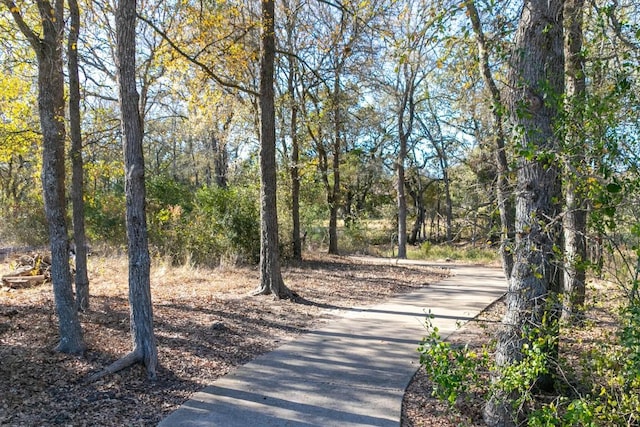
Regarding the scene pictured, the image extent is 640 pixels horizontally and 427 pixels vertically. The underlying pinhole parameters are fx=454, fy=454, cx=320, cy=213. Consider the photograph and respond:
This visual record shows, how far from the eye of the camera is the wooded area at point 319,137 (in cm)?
363

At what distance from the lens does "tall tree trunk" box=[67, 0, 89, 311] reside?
6559 millimetres

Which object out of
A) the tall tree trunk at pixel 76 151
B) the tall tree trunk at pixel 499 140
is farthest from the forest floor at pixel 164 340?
the tall tree trunk at pixel 499 140

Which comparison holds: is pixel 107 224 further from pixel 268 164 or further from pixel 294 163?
pixel 268 164

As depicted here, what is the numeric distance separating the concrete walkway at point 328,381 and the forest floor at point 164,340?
9.4 inches

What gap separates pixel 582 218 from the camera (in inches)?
244

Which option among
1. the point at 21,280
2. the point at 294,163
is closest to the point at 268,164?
the point at 21,280

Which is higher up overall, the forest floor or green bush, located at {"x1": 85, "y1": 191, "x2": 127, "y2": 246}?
green bush, located at {"x1": 85, "y1": 191, "x2": 127, "y2": 246}

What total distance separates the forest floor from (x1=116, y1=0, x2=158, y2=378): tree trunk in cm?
43

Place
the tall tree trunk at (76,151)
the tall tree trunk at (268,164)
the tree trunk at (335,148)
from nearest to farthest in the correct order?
the tall tree trunk at (76,151), the tall tree trunk at (268,164), the tree trunk at (335,148)

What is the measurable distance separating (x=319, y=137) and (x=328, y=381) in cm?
1359

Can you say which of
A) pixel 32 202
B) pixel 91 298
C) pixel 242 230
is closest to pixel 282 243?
pixel 242 230

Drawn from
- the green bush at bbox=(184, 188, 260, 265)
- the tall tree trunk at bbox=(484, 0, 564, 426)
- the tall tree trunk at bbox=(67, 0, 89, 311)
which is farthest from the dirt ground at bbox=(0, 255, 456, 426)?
the tall tree trunk at bbox=(484, 0, 564, 426)

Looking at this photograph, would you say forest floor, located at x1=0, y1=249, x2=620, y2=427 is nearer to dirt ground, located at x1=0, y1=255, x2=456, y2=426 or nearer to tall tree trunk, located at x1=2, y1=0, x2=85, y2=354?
dirt ground, located at x1=0, y1=255, x2=456, y2=426

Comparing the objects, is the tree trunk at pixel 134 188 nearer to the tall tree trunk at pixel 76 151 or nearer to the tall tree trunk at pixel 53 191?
the tall tree trunk at pixel 53 191
